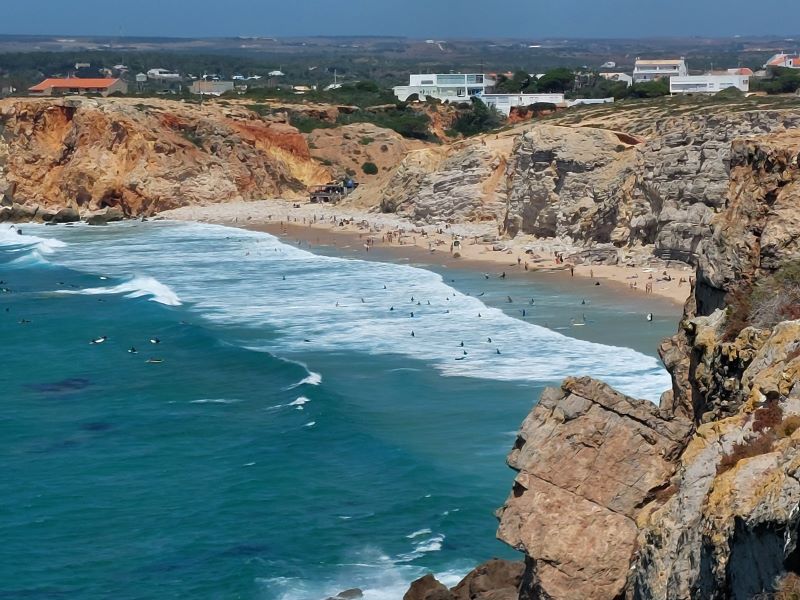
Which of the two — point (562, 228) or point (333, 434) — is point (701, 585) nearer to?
point (333, 434)

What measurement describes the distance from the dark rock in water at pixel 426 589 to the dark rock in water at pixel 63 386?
18678 mm

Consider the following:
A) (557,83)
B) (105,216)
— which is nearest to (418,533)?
(105,216)

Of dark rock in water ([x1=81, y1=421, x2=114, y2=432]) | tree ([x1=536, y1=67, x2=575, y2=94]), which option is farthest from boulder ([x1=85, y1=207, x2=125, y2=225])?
tree ([x1=536, y1=67, x2=575, y2=94])

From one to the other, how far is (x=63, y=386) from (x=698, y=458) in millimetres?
28028

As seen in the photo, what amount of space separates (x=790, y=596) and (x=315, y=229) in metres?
64.8

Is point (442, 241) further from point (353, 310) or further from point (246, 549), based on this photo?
point (246, 549)

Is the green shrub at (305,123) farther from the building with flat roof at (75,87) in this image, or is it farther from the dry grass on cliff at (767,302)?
the dry grass on cliff at (767,302)

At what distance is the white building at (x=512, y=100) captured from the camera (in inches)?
4284

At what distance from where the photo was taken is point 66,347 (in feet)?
142

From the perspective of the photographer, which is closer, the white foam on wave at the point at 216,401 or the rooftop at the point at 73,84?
the white foam on wave at the point at 216,401

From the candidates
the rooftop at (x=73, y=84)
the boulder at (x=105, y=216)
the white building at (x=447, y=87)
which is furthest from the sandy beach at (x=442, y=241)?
the white building at (x=447, y=87)

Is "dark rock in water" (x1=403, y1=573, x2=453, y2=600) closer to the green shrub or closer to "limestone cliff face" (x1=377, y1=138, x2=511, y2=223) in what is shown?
"limestone cliff face" (x1=377, y1=138, x2=511, y2=223)

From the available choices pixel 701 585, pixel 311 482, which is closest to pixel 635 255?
pixel 311 482

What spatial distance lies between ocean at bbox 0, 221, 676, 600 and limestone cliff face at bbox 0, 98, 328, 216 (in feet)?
83.5
